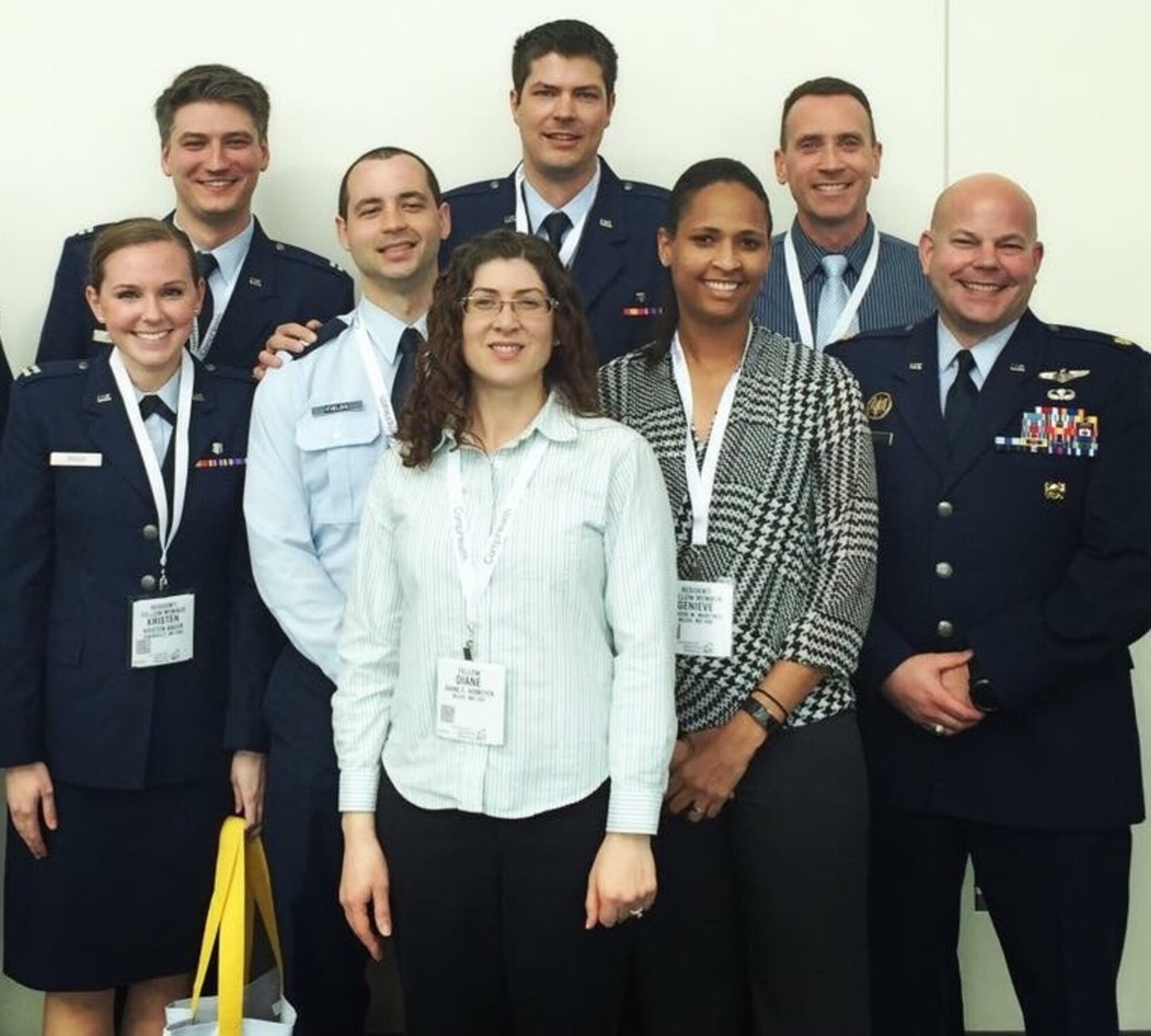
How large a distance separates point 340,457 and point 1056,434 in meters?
1.33

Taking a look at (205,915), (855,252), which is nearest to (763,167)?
(855,252)

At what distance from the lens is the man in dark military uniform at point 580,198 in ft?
10.4

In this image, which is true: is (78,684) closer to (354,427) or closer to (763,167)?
(354,427)

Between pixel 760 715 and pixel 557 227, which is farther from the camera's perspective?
pixel 557 227

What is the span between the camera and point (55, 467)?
275 centimetres

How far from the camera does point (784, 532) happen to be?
2.40 meters

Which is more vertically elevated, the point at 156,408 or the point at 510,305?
the point at 510,305

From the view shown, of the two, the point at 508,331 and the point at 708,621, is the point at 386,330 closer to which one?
the point at 508,331

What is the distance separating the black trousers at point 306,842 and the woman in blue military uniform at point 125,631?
137mm

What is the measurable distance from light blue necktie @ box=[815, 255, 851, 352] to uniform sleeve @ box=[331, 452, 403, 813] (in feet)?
4.08

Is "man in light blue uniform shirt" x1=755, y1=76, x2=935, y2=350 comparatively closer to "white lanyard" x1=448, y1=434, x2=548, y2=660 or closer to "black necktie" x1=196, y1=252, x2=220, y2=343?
"white lanyard" x1=448, y1=434, x2=548, y2=660

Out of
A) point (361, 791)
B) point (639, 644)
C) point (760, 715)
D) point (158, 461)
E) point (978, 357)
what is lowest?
point (361, 791)

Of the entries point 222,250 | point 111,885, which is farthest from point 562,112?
point 111,885

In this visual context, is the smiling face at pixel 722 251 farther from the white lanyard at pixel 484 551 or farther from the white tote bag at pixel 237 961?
the white tote bag at pixel 237 961
